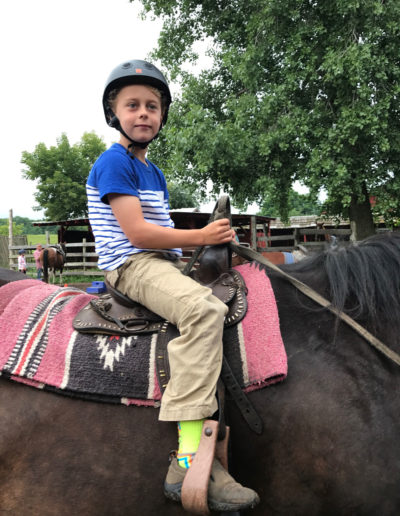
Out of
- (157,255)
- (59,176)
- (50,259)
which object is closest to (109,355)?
(157,255)

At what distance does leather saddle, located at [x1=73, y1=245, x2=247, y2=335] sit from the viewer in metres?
1.68

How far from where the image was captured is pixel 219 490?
1378 millimetres

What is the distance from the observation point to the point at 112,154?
1797 mm

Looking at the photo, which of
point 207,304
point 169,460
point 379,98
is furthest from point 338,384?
point 379,98

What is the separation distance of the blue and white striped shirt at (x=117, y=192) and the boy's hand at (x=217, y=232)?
303 mm

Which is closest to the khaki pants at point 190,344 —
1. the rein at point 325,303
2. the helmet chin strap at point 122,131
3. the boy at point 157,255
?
the boy at point 157,255

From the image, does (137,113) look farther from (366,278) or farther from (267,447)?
(267,447)

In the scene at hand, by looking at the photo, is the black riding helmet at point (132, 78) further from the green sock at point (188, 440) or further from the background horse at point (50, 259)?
the background horse at point (50, 259)

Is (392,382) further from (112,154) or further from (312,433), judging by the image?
(112,154)

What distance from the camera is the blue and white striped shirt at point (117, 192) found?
5.67 feet

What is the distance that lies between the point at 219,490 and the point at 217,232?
1.04 m

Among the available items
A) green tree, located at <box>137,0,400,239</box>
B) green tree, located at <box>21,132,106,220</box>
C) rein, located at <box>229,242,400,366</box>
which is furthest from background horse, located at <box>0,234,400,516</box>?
green tree, located at <box>21,132,106,220</box>

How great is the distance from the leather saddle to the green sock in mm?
409

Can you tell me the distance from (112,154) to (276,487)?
1.61 metres
